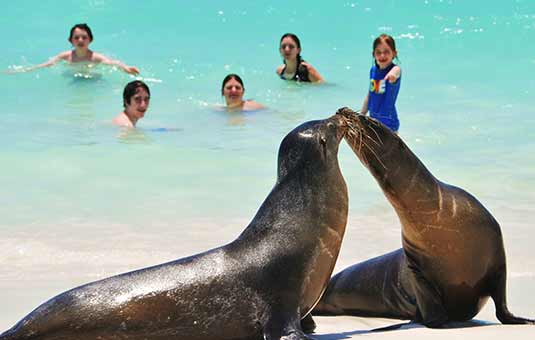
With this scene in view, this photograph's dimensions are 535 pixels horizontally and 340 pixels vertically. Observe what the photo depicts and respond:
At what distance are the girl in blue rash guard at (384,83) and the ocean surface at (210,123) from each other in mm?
558

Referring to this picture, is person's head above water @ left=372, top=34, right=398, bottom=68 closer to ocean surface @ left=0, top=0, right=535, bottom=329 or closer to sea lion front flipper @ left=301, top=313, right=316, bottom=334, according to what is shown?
ocean surface @ left=0, top=0, right=535, bottom=329

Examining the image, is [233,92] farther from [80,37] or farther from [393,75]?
[393,75]

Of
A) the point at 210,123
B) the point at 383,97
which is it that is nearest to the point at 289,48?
the point at 210,123

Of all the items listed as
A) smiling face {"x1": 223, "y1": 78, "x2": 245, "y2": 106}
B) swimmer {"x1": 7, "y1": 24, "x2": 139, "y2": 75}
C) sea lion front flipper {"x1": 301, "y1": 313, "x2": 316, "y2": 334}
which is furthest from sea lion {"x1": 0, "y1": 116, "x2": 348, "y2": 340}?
swimmer {"x1": 7, "y1": 24, "x2": 139, "y2": 75}

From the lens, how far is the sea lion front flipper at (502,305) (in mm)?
4977

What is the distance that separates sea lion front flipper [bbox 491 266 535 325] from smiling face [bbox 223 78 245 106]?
294 inches

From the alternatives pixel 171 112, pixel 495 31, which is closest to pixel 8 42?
pixel 171 112

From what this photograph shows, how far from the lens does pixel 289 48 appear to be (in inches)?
536

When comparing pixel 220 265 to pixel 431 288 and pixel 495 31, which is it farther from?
pixel 495 31

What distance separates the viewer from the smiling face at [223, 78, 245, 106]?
12352 millimetres

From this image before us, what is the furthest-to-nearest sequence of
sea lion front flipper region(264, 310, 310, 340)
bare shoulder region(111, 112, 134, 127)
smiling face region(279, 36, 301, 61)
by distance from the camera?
smiling face region(279, 36, 301, 61)
bare shoulder region(111, 112, 134, 127)
sea lion front flipper region(264, 310, 310, 340)

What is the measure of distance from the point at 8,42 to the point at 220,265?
13974 mm

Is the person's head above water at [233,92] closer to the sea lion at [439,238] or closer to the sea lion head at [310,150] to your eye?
the sea lion at [439,238]

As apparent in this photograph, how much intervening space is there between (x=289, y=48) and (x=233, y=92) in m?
1.56
